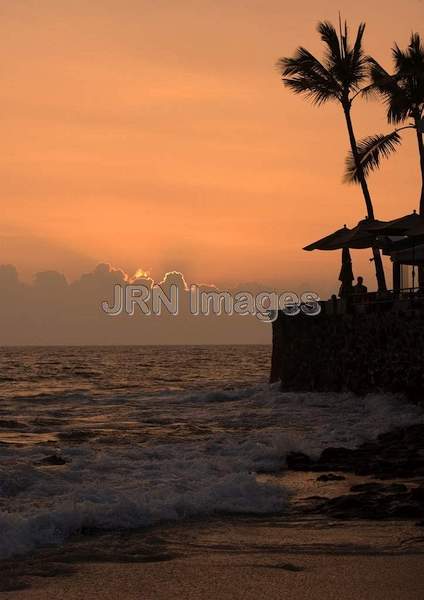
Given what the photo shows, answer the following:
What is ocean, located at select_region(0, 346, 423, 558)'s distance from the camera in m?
10.0

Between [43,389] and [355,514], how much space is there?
1496 inches

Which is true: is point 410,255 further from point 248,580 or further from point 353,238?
point 248,580

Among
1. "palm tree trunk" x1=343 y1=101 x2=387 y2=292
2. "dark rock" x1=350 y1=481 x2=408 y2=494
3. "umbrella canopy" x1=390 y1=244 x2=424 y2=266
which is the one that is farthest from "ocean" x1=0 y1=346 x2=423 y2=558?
"palm tree trunk" x1=343 y1=101 x2=387 y2=292

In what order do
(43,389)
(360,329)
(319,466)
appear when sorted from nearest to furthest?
(319,466) → (360,329) → (43,389)

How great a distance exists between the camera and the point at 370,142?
112ft

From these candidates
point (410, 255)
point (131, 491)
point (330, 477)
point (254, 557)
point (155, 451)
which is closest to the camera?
point (254, 557)

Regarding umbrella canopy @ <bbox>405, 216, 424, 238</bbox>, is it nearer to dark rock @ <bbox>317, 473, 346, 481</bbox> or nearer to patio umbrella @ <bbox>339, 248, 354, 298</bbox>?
patio umbrella @ <bbox>339, 248, 354, 298</bbox>

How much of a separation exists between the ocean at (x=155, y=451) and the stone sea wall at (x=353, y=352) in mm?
851

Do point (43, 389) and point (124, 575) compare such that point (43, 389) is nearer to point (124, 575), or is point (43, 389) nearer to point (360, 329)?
point (360, 329)

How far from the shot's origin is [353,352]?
31.2 meters

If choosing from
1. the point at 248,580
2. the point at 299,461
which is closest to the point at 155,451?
the point at 299,461

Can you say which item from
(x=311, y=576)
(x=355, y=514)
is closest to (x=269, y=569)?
(x=311, y=576)

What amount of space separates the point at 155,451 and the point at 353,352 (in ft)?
52.8

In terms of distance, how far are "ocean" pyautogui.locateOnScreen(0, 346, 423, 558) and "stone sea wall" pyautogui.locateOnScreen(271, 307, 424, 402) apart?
851 mm
